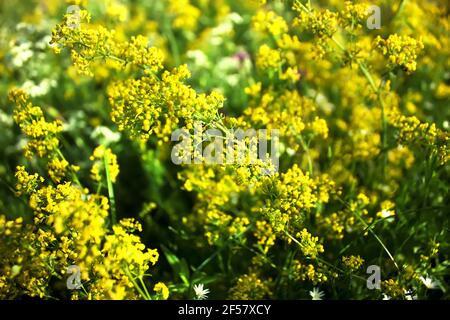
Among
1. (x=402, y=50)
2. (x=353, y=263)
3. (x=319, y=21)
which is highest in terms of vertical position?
(x=319, y=21)

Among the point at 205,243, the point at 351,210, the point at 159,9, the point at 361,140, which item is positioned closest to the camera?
the point at 351,210

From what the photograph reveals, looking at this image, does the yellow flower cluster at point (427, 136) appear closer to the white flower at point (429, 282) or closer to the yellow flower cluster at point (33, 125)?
the white flower at point (429, 282)

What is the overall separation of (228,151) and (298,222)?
0.51 metres

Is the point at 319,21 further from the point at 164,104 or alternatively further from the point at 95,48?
the point at 95,48

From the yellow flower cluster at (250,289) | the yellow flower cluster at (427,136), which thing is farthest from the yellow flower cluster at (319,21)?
the yellow flower cluster at (250,289)

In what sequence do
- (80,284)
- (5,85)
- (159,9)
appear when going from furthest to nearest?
(159,9), (5,85), (80,284)

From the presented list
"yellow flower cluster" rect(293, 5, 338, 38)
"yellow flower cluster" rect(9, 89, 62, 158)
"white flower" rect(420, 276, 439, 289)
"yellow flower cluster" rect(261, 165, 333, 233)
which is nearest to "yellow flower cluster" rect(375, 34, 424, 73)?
"yellow flower cluster" rect(293, 5, 338, 38)

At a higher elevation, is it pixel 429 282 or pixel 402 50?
pixel 402 50

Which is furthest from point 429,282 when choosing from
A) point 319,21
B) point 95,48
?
point 95,48

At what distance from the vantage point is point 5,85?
4.69m

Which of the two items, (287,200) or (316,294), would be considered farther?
(316,294)

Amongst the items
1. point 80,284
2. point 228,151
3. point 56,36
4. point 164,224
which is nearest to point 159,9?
point 164,224
